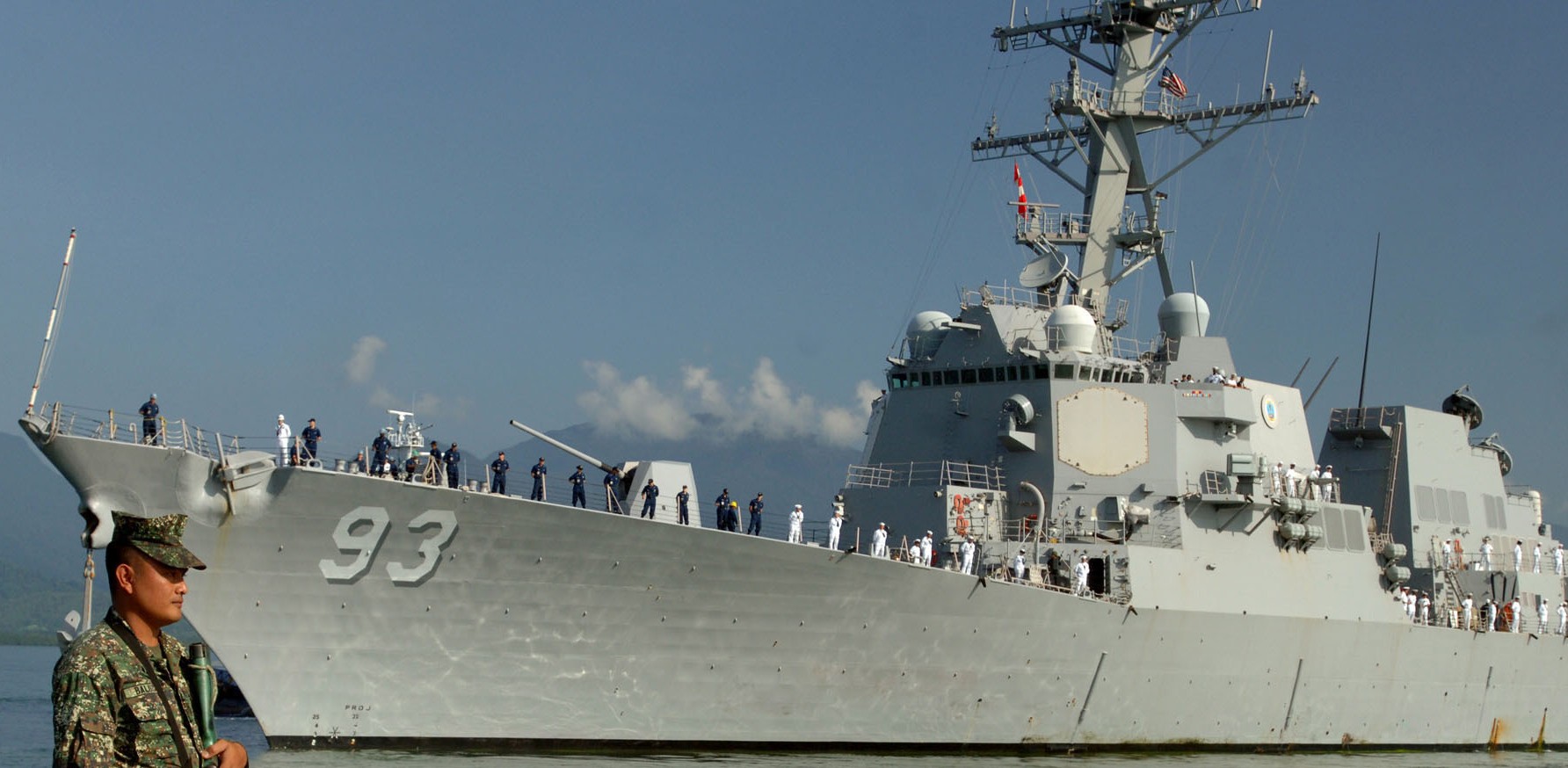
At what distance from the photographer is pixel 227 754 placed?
3867mm

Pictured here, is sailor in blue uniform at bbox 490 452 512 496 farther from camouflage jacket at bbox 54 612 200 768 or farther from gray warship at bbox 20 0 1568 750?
camouflage jacket at bbox 54 612 200 768

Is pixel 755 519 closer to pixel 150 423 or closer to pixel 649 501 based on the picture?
pixel 649 501

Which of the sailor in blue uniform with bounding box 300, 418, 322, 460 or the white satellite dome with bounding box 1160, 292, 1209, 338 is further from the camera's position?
the white satellite dome with bounding box 1160, 292, 1209, 338

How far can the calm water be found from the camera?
571 inches

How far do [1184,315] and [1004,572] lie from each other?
18.3 ft

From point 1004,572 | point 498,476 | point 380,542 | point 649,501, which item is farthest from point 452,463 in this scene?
point 1004,572

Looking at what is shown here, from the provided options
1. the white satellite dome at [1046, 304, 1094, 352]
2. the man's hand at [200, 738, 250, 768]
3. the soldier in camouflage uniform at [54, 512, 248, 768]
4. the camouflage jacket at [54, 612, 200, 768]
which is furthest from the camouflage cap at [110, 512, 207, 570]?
the white satellite dome at [1046, 304, 1094, 352]

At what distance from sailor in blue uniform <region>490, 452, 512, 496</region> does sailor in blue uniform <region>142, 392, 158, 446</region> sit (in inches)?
127

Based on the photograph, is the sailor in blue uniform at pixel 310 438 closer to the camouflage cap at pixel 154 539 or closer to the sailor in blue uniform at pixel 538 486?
the sailor in blue uniform at pixel 538 486

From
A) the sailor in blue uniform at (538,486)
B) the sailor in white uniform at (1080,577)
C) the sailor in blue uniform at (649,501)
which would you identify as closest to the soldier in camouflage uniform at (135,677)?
the sailor in blue uniform at (538,486)

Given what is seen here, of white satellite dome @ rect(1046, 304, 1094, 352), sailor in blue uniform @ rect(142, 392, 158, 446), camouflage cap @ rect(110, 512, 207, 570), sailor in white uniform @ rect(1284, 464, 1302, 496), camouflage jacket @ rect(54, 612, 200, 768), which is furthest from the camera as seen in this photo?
sailor in white uniform @ rect(1284, 464, 1302, 496)

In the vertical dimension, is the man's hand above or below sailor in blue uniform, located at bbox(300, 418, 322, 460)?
below

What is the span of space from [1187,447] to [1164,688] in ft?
10.4

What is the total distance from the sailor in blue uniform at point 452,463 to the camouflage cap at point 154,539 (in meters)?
11.3
